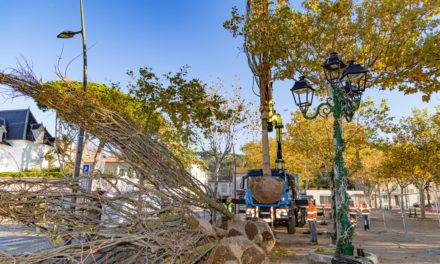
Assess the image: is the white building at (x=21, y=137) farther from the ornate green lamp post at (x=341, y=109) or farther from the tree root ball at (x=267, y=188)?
the ornate green lamp post at (x=341, y=109)

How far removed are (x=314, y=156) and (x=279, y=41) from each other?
1723 centimetres

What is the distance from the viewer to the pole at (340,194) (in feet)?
19.6

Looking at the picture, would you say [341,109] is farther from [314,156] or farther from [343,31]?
[314,156]

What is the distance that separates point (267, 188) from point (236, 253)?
16.1ft

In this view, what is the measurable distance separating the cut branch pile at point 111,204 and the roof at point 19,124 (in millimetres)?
36639

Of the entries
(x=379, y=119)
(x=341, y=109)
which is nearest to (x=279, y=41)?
(x=341, y=109)

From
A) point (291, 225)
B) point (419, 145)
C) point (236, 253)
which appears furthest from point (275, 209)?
point (419, 145)

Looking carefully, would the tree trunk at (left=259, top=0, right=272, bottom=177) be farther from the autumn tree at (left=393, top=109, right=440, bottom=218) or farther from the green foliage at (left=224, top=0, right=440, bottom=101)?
the autumn tree at (left=393, top=109, right=440, bottom=218)

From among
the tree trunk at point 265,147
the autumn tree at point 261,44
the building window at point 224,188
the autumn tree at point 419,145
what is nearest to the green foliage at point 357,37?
the autumn tree at point 261,44

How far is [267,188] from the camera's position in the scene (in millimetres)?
10266

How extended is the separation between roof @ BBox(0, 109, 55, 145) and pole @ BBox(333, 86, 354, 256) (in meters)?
38.4

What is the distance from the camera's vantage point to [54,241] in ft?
12.0

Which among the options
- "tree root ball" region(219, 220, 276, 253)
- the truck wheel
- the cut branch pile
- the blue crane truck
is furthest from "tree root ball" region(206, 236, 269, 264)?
the truck wheel

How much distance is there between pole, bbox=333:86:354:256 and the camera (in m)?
5.99
